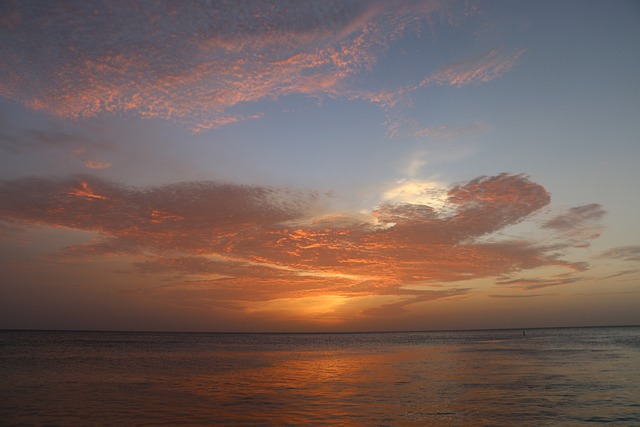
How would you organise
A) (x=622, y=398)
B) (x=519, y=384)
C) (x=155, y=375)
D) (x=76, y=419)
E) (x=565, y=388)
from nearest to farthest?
(x=76, y=419), (x=622, y=398), (x=565, y=388), (x=519, y=384), (x=155, y=375)

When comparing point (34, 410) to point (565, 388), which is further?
point (565, 388)

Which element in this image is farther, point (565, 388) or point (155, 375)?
point (155, 375)

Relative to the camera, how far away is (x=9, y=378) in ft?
106

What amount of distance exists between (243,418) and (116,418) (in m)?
5.65

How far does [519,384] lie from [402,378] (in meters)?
8.46

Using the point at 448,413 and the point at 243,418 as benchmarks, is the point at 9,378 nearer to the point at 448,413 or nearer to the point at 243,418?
the point at 243,418

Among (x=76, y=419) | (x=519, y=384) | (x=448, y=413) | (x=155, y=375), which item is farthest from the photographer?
(x=155, y=375)

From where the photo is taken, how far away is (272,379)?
34094mm

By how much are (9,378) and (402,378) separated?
30.1m

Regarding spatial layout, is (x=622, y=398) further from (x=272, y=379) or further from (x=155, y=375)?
→ (x=155, y=375)

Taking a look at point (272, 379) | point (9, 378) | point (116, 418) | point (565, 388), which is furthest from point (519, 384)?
point (9, 378)

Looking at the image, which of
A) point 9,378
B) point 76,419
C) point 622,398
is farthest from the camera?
point 9,378

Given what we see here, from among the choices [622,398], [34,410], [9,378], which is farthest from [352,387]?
[9,378]

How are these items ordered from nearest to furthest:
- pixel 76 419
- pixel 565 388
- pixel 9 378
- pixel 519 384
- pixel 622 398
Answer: pixel 76 419, pixel 622 398, pixel 565 388, pixel 519 384, pixel 9 378
